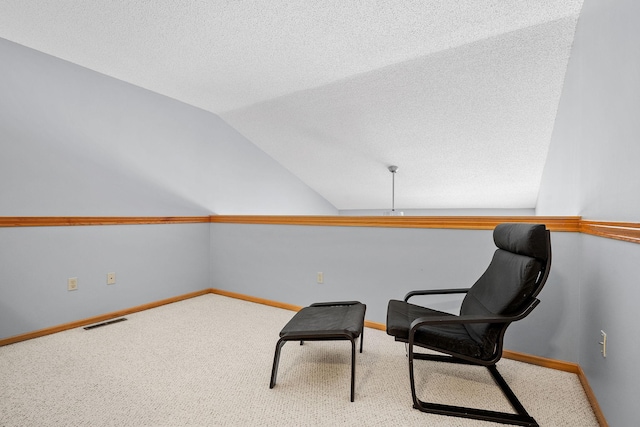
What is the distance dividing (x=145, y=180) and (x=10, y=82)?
4.24 ft

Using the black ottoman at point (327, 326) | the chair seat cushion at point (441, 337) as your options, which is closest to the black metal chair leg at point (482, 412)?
the chair seat cushion at point (441, 337)

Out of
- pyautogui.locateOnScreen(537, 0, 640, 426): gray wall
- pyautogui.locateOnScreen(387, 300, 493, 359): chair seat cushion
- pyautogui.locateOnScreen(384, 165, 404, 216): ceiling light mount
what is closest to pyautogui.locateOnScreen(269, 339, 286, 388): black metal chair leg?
pyautogui.locateOnScreen(387, 300, 493, 359): chair seat cushion

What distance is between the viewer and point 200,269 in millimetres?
4039

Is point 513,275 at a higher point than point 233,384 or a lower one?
higher

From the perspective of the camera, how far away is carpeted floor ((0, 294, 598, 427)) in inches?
64.5

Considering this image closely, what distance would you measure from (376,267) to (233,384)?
4.92ft

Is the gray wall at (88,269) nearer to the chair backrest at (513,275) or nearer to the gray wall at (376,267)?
the gray wall at (376,267)

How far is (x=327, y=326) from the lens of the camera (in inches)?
76.4

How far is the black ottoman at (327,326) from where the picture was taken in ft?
5.91

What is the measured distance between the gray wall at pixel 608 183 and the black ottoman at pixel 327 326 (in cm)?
114

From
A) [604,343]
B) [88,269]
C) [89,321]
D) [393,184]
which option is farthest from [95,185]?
[604,343]

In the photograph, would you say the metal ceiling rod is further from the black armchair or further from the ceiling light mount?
the black armchair

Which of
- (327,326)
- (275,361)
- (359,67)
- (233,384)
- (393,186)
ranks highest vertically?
(359,67)

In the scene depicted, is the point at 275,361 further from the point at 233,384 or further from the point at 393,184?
the point at 393,184
